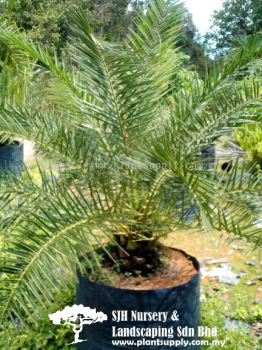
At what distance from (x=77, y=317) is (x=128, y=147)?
79 cm

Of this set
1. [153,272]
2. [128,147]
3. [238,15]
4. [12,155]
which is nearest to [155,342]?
[153,272]

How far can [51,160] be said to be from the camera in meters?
1.93

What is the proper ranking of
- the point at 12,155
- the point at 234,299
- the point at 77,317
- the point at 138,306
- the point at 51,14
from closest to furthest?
the point at 138,306
the point at 77,317
the point at 234,299
the point at 12,155
the point at 51,14

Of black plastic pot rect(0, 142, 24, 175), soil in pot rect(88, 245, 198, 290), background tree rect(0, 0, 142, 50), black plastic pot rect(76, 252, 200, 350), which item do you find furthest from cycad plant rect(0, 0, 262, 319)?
background tree rect(0, 0, 142, 50)

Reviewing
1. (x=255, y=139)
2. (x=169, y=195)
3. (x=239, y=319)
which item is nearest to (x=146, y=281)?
(x=169, y=195)

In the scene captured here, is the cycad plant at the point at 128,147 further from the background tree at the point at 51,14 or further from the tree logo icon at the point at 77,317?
the background tree at the point at 51,14

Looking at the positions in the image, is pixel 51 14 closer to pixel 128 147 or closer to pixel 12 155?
pixel 12 155

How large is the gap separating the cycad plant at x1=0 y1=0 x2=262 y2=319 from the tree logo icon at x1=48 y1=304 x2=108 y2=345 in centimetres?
18

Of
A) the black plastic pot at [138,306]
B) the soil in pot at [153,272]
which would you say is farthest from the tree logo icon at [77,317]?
the soil in pot at [153,272]

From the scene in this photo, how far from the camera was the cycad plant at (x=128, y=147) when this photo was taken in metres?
1.53

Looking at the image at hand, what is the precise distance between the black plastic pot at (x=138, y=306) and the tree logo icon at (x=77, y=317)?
2 cm

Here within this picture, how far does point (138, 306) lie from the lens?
1711mm

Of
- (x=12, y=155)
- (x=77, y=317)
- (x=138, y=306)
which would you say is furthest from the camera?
(x=12, y=155)

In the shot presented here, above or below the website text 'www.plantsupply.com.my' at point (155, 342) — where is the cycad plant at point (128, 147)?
above
